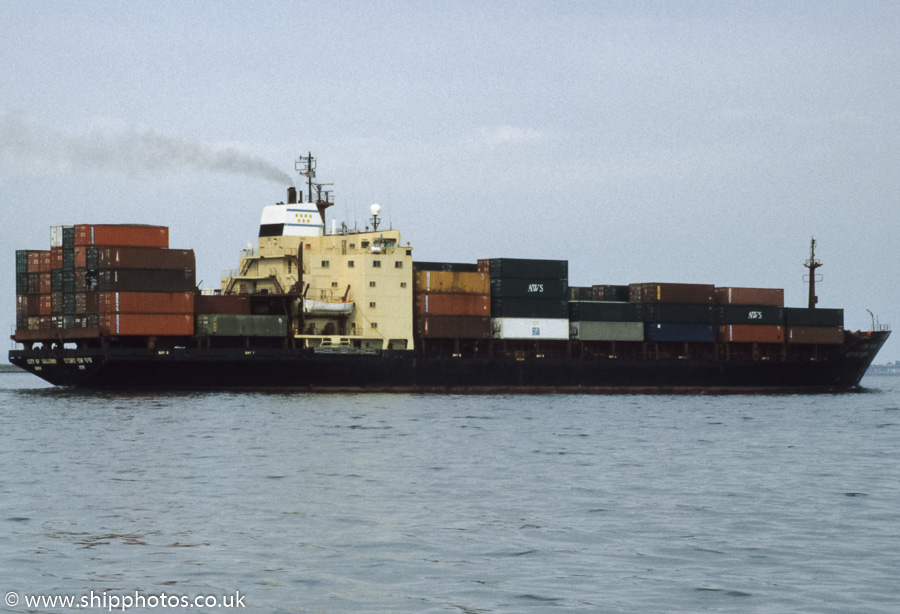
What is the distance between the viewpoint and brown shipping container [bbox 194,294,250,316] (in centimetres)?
6544

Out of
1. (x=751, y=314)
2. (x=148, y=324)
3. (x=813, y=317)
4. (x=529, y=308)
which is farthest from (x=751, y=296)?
(x=148, y=324)

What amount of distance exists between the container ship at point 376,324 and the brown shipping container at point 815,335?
0.14m

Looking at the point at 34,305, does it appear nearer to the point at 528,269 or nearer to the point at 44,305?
the point at 44,305

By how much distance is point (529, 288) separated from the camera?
248 ft

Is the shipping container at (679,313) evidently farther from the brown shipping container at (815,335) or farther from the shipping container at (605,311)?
the brown shipping container at (815,335)

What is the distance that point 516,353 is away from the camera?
74875mm

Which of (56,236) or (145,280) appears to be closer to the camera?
(145,280)

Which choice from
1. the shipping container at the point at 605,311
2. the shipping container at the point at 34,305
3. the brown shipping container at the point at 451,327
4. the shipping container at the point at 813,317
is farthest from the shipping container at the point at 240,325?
the shipping container at the point at 813,317

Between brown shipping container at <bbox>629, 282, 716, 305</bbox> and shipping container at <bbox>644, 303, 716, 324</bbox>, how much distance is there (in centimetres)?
36

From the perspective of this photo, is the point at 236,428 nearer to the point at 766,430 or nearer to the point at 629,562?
the point at 766,430

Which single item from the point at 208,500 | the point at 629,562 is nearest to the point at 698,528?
the point at 629,562

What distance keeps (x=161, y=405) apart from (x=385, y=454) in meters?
26.3

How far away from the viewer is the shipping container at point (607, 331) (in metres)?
77.4

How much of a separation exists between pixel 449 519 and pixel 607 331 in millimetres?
58946
